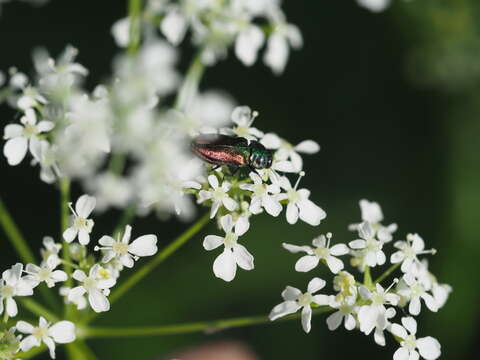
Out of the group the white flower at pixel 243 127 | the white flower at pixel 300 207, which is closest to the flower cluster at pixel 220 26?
the white flower at pixel 243 127

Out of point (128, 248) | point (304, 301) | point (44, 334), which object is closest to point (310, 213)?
point (304, 301)

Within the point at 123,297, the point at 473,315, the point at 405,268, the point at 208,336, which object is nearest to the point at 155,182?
the point at 123,297

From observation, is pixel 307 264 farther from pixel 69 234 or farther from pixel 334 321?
pixel 69 234

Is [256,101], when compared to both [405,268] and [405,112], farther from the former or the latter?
[405,268]

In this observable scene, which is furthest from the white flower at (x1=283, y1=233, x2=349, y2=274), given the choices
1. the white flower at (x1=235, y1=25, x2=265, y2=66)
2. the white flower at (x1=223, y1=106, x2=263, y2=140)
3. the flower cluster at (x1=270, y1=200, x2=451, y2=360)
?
the white flower at (x1=235, y1=25, x2=265, y2=66)

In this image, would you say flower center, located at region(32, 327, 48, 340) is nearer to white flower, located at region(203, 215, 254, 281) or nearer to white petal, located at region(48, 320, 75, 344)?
white petal, located at region(48, 320, 75, 344)

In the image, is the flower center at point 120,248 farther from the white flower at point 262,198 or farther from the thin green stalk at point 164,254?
the white flower at point 262,198
